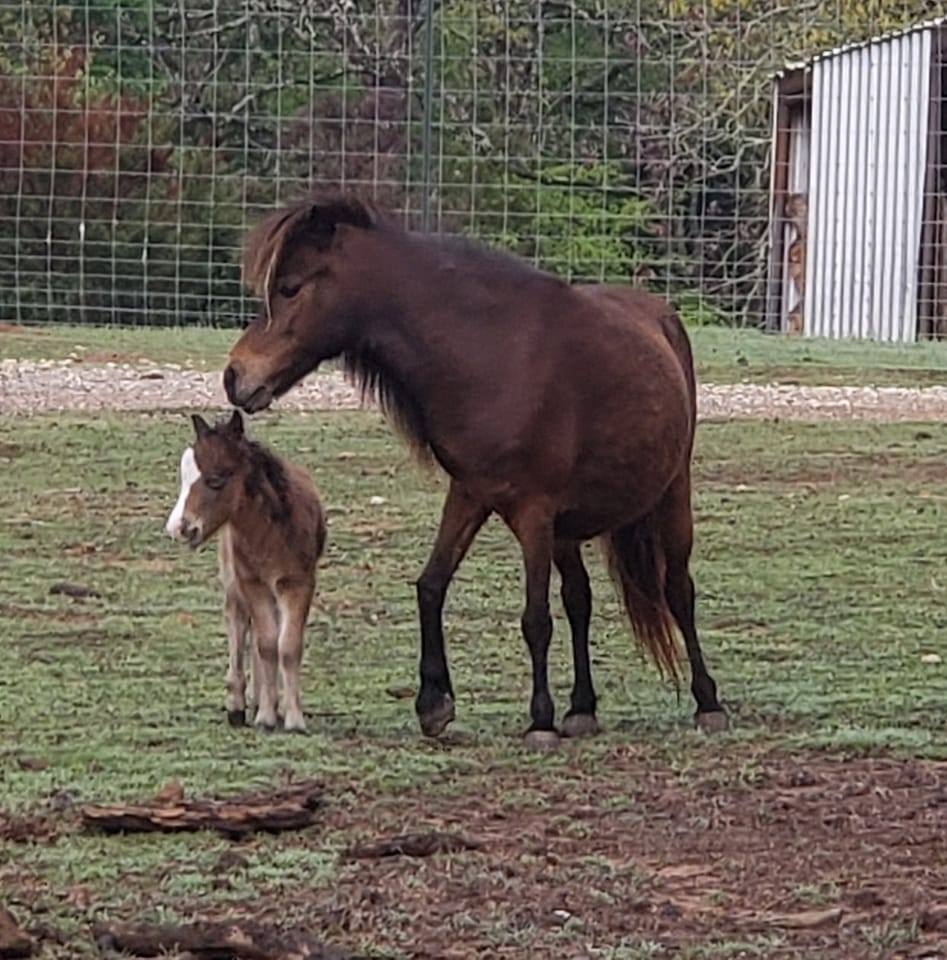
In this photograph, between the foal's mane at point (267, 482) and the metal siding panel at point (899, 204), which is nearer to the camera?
the foal's mane at point (267, 482)

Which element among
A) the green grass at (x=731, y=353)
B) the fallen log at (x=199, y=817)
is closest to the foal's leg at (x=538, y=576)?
the fallen log at (x=199, y=817)

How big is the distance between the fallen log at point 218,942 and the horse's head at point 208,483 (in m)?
2.80

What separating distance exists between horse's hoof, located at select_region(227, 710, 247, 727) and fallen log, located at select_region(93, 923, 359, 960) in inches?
103

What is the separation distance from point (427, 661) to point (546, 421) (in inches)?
30.3

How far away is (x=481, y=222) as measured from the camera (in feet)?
72.0

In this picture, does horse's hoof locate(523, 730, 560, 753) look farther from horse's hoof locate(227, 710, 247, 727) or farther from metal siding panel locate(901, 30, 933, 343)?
metal siding panel locate(901, 30, 933, 343)

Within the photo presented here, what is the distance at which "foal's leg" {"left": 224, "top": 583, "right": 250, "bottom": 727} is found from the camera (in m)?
7.92

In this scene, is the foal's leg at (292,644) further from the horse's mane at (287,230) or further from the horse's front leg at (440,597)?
the horse's mane at (287,230)

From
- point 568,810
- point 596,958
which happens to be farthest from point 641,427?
point 596,958

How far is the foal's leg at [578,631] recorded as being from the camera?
25.8ft

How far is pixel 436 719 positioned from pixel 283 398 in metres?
9.61

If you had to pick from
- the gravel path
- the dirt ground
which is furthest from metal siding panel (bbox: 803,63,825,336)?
the dirt ground

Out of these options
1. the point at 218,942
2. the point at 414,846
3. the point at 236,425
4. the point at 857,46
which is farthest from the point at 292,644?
the point at 857,46

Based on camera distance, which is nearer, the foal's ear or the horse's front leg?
the horse's front leg
